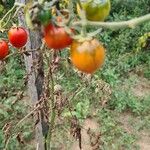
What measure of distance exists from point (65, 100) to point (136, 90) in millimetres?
2606

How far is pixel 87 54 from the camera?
81 cm

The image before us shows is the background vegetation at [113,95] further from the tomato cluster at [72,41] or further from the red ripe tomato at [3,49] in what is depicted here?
the tomato cluster at [72,41]

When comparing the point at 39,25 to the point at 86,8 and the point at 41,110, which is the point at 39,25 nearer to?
the point at 86,8

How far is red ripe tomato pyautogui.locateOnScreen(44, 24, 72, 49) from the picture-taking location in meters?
0.81

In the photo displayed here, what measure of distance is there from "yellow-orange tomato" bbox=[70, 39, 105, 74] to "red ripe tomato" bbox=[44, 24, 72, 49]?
0.06 feet

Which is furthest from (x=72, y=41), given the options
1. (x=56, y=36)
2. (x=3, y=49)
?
(x=3, y=49)

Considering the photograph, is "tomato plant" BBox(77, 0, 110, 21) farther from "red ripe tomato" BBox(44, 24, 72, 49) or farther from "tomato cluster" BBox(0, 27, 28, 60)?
"tomato cluster" BBox(0, 27, 28, 60)

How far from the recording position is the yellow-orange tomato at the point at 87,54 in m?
0.80

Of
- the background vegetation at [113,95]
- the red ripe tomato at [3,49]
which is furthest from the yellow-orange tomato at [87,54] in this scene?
the background vegetation at [113,95]

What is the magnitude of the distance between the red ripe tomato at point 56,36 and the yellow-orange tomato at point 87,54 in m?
0.02

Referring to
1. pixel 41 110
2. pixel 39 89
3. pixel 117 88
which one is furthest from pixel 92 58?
pixel 117 88

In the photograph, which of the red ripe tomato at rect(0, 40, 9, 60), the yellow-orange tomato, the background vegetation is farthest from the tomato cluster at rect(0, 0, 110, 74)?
the background vegetation

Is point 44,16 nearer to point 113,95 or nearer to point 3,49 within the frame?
point 3,49

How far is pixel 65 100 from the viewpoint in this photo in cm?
208
